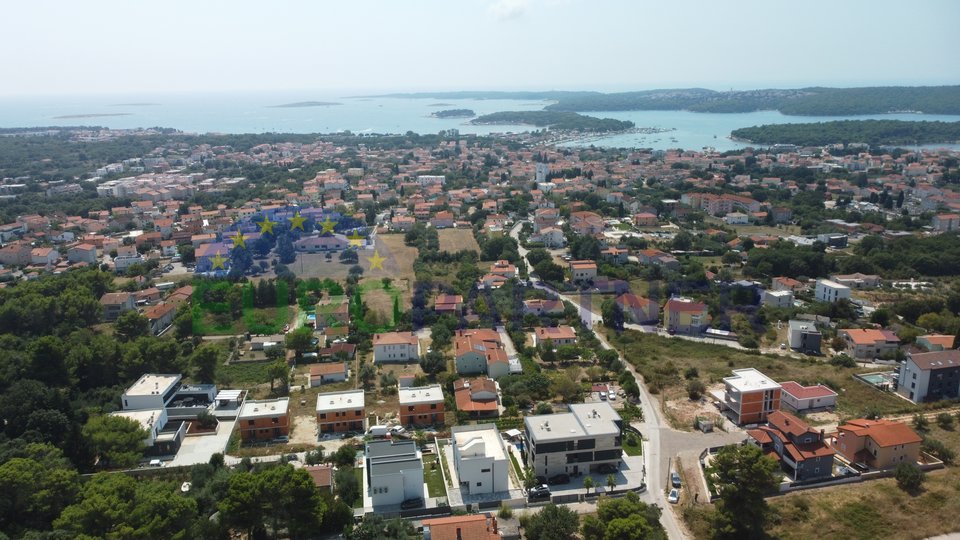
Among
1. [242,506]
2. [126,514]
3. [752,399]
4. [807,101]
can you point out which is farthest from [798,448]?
[807,101]

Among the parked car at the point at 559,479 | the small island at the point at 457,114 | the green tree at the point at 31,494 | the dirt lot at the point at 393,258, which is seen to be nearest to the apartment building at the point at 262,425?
the green tree at the point at 31,494

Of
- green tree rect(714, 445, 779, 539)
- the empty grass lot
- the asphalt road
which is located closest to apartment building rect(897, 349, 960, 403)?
the empty grass lot

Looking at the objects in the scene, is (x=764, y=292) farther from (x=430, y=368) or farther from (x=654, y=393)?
(x=430, y=368)

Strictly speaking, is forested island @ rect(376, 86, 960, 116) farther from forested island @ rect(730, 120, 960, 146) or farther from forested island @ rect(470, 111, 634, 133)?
forested island @ rect(470, 111, 634, 133)

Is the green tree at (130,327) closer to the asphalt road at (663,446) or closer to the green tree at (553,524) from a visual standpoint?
the green tree at (553,524)

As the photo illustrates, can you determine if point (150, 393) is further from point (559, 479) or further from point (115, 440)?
point (559, 479)
